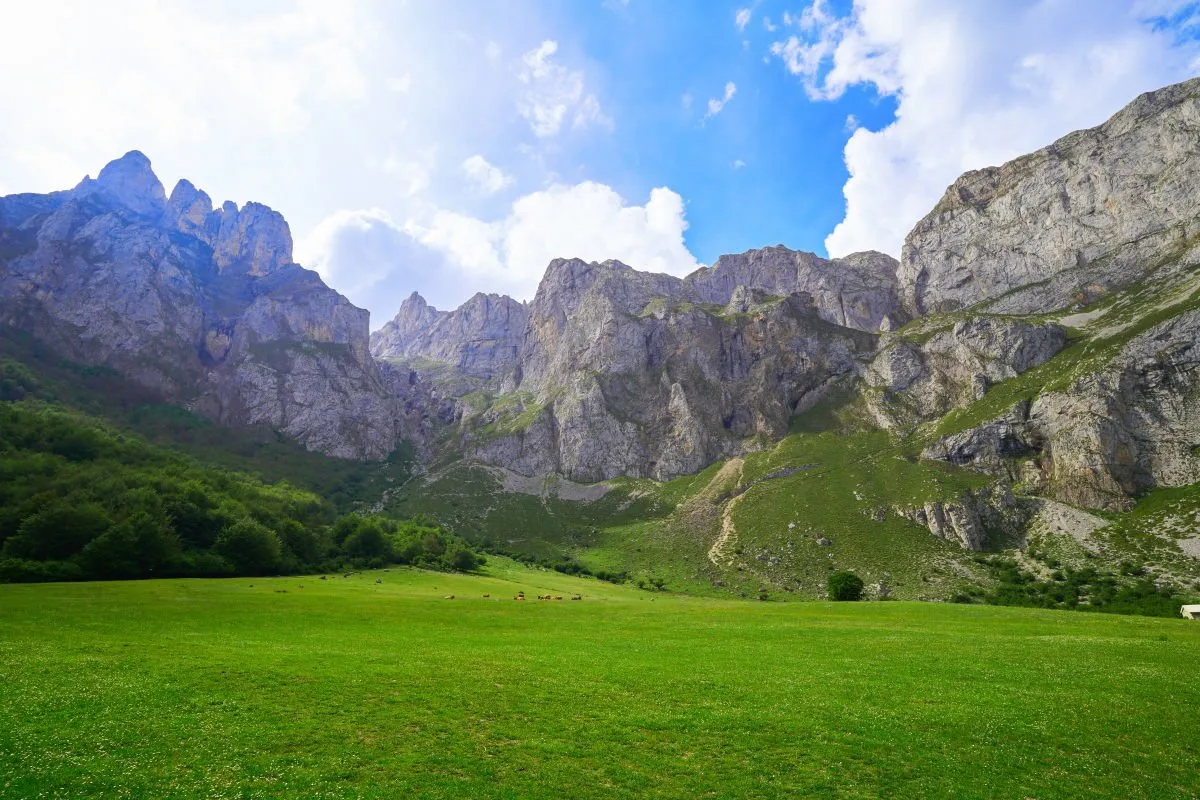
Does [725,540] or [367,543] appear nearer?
A: [367,543]

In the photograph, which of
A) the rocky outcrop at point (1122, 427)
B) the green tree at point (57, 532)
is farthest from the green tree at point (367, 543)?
the rocky outcrop at point (1122, 427)

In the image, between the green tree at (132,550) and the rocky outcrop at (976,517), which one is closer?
the green tree at (132,550)

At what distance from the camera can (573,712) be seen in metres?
22.5

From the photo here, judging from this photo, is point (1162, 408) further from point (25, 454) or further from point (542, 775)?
point (25, 454)

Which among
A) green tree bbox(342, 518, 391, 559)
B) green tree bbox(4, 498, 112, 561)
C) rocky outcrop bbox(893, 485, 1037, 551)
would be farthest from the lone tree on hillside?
green tree bbox(4, 498, 112, 561)

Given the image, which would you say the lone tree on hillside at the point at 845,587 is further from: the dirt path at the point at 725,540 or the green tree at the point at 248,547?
the green tree at the point at 248,547

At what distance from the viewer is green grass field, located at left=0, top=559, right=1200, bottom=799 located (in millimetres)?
16031

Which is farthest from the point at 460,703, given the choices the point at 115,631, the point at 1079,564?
the point at 1079,564

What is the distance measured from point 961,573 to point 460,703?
14496 centimetres

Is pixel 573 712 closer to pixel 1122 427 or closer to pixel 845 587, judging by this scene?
pixel 845 587

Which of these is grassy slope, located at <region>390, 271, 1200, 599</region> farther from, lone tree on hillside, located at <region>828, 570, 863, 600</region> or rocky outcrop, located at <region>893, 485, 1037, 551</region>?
lone tree on hillside, located at <region>828, 570, 863, 600</region>

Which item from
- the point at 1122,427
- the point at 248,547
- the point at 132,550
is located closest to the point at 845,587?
the point at 248,547

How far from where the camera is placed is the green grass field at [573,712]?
52.6 ft

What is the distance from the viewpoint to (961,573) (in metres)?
133
